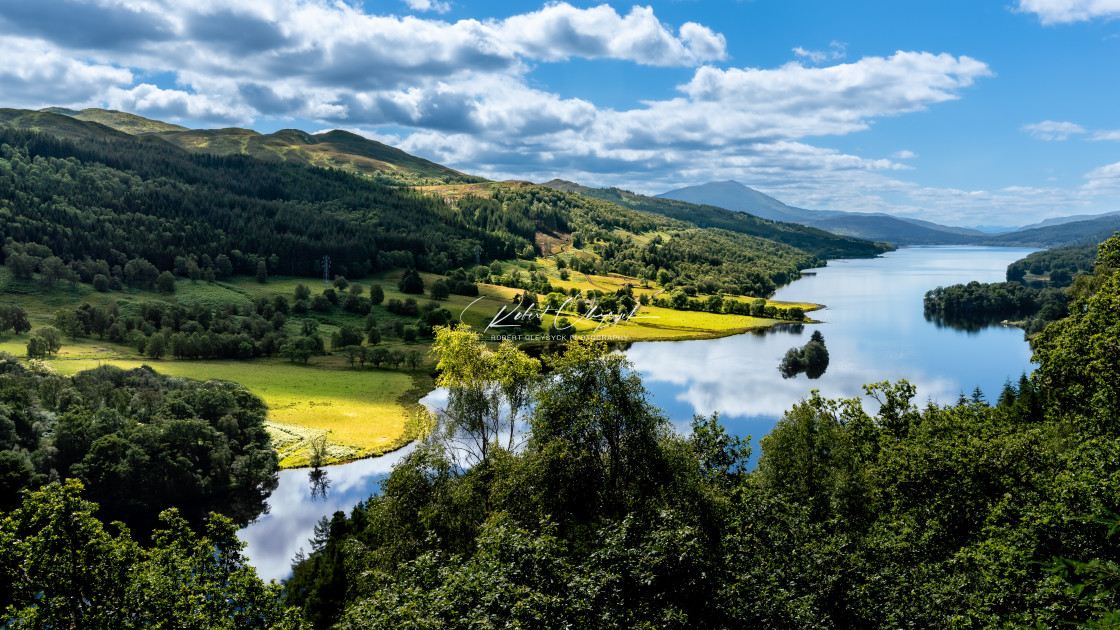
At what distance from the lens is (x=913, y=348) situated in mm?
94125

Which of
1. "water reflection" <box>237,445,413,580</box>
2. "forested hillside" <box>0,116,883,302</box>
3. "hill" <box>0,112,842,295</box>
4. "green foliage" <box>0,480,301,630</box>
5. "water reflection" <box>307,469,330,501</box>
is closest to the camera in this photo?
"green foliage" <box>0,480,301,630</box>

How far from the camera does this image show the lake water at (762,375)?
43531mm

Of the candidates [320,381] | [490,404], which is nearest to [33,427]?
[320,381]

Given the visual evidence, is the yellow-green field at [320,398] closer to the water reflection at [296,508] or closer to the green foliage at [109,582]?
the water reflection at [296,508]

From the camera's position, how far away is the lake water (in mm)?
43531

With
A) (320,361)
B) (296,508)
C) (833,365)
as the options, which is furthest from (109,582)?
(833,365)

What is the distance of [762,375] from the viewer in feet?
255

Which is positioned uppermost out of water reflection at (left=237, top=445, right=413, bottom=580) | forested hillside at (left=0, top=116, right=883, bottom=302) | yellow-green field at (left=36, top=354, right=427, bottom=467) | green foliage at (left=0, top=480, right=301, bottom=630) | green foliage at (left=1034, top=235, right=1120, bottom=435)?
forested hillside at (left=0, top=116, right=883, bottom=302)

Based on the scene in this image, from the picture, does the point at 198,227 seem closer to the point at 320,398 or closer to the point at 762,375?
the point at 320,398

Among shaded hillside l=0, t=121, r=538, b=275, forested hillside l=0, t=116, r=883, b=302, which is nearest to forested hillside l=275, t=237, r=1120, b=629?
forested hillside l=0, t=116, r=883, b=302

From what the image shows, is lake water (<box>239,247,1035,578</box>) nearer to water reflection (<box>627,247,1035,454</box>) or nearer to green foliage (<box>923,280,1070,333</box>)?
water reflection (<box>627,247,1035,454</box>)

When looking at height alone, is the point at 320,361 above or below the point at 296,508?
above

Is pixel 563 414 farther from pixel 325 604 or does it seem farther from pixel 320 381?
pixel 320 381

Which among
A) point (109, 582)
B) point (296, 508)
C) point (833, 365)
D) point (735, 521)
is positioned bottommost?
point (296, 508)
